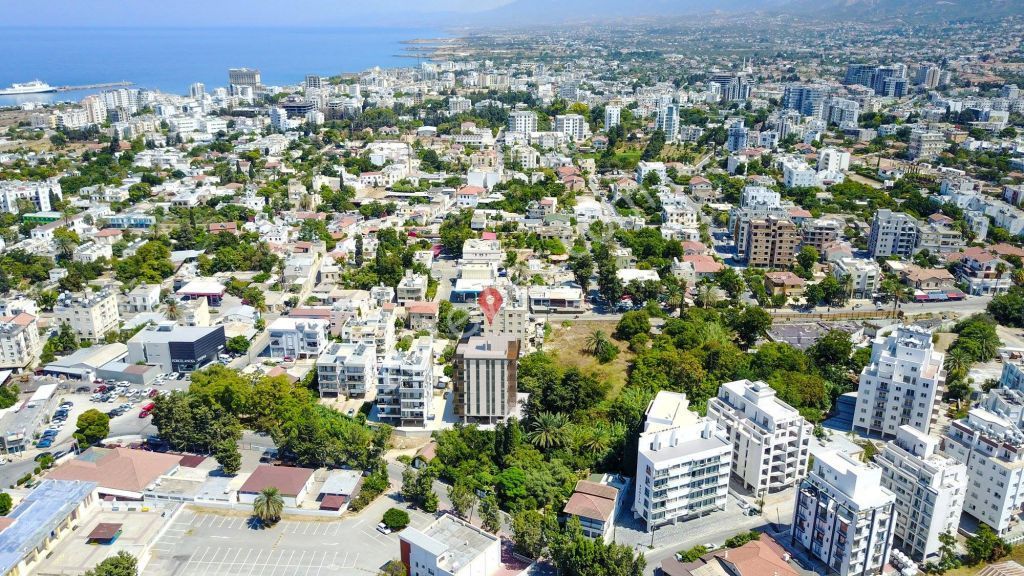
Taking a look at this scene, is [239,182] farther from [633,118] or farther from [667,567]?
[667,567]

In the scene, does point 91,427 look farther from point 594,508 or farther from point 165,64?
point 165,64

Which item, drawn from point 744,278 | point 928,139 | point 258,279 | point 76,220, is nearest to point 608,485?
point 744,278

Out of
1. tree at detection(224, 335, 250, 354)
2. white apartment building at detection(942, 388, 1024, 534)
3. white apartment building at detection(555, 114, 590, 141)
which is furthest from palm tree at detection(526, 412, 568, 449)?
white apartment building at detection(555, 114, 590, 141)

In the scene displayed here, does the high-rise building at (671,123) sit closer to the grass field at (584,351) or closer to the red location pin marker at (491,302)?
the grass field at (584,351)

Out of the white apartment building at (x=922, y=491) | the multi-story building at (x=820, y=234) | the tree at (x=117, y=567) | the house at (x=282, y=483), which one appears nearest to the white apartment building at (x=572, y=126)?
the multi-story building at (x=820, y=234)

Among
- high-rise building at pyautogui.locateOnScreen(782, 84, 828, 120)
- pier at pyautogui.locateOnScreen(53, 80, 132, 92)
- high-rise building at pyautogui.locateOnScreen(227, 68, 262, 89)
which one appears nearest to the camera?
high-rise building at pyautogui.locateOnScreen(782, 84, 828, 120)

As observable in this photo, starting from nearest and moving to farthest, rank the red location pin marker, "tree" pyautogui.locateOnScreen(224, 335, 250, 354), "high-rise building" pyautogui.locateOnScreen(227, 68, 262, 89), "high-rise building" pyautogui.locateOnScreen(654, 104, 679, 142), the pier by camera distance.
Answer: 1. the red location pin marker
2. "tree" pyautogui.locateOnScreen(224, 335, 250, 354)
3. "high-rise building" pyautogui.locateOnScreen(654, 104, 679, 142)
4. "high-rise building" pyautogui.locateOnScreen(227, 68, 262, 89)
5. the pier

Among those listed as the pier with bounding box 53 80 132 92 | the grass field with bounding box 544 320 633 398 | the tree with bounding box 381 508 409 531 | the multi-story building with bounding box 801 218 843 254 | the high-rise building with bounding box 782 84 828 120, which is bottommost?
the grass field with bounding box 544 320 633 398

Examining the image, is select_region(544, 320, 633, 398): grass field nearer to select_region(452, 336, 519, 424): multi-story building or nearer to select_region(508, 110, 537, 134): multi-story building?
select_region(452, 336, 519, 424): multi-story building
